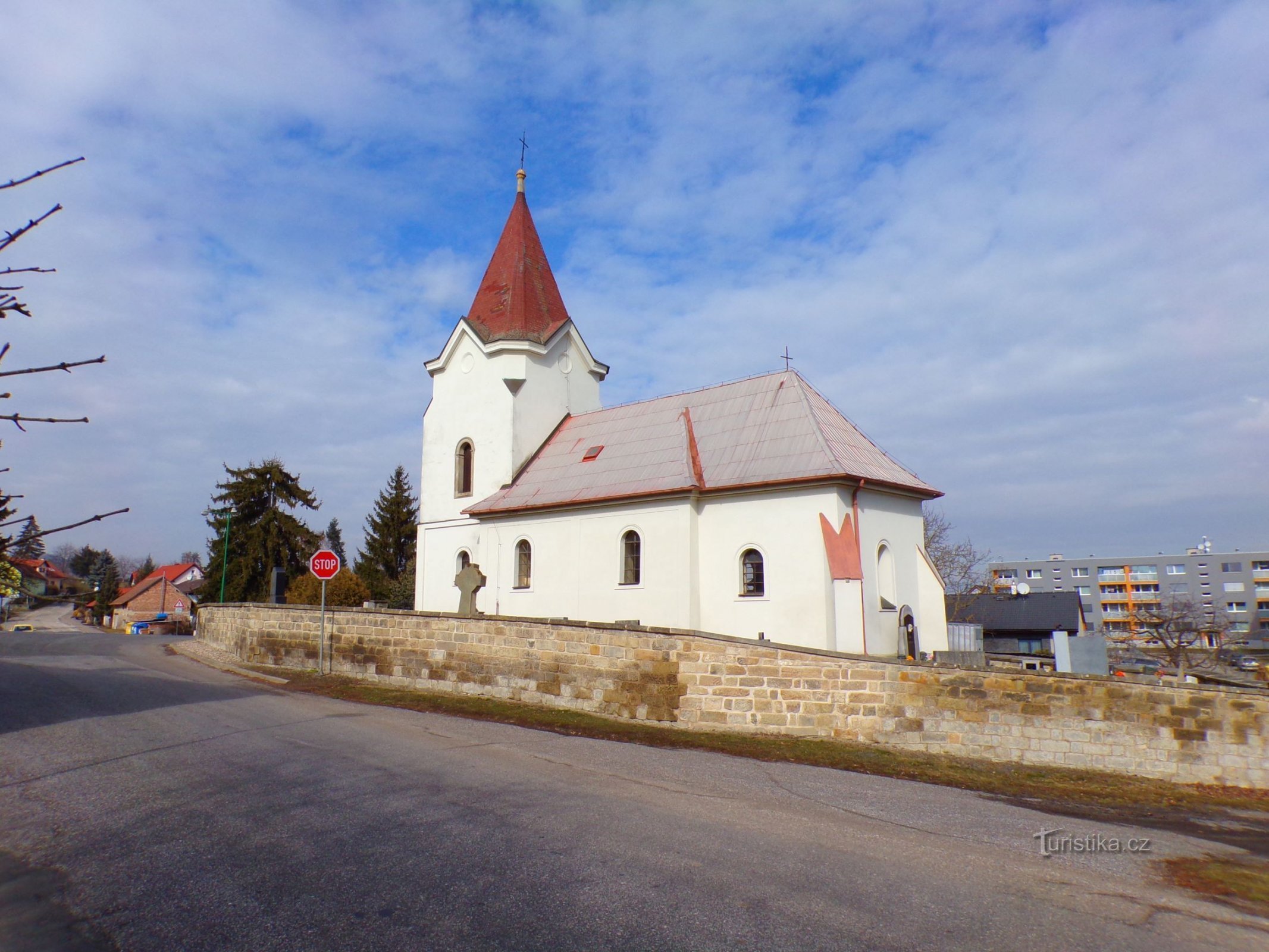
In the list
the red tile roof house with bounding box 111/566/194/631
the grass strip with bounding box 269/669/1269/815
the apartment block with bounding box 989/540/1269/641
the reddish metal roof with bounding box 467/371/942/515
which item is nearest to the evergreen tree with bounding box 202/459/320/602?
the red tile roof house with bounding box 111/566/194/631

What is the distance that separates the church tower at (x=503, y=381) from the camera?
90.0ft

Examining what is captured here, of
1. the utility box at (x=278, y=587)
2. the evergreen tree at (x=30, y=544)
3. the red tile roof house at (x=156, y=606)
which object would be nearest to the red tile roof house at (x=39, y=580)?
the evergreen tree at (x=30, y=544)

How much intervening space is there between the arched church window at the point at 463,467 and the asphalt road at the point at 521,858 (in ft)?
58.5

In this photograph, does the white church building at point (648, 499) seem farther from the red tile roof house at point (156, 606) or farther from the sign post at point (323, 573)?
the red tile roof house at point (156, 606)

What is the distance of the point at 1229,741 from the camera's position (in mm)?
11164

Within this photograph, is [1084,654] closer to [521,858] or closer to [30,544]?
[521,858]

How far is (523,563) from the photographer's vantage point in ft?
82.6

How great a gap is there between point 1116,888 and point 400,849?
17.1 ft

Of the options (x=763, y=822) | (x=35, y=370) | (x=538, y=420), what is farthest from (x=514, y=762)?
(x=538, y=420)

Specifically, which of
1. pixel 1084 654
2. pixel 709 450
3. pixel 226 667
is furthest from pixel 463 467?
pixel 1084 654

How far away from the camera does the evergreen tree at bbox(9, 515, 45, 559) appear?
2.62 meters

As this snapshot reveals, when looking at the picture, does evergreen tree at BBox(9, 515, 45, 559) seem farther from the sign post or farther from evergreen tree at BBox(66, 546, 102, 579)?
the sign post

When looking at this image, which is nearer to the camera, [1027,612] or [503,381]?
[503,381]

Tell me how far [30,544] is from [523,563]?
22.7m
